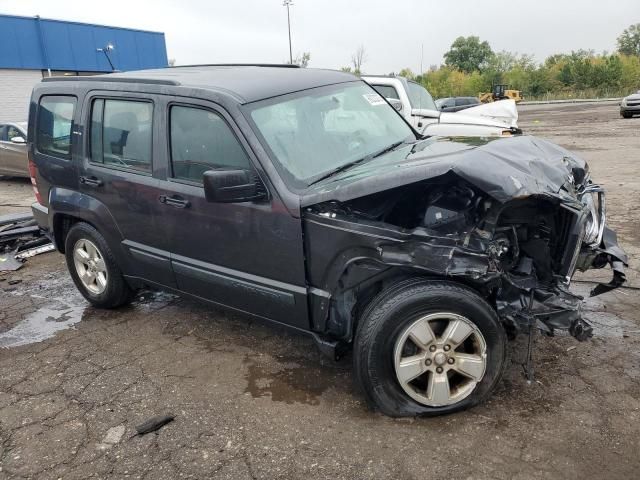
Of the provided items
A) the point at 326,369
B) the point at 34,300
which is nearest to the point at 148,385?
the point at 326,369

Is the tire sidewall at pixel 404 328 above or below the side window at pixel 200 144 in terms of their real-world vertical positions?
below

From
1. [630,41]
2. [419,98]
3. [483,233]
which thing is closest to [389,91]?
[419,98]

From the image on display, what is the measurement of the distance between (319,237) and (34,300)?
3.53 meters

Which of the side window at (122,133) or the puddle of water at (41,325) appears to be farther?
the puddle of water at (41,325)

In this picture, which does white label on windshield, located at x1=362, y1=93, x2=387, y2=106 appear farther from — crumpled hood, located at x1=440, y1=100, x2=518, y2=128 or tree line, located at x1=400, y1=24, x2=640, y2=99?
tree line, located at x1=400, y1=24, x2=640, y2=99

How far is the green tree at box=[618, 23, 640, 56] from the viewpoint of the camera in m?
82.2

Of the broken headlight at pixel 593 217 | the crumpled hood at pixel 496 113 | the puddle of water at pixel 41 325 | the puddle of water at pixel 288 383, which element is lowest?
the puddle of water at pixel 288 383

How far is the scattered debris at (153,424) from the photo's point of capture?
2916mm

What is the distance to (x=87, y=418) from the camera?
121 inches

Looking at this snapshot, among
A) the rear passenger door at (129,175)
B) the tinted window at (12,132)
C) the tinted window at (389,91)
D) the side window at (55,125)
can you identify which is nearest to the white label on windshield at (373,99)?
the rear passenger door at (129,175)

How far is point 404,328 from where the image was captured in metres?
2.75

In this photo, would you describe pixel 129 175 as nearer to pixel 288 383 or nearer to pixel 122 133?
pixel 122 133

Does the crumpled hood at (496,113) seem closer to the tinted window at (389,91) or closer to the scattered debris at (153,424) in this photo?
the tinted window at (389,91)

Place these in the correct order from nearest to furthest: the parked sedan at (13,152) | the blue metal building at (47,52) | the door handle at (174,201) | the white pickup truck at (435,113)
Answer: the door handle at (174,201) → the white pickup truck at (435,113) → the parked sedan at (13,152) → the blue metal building at (47,52)
